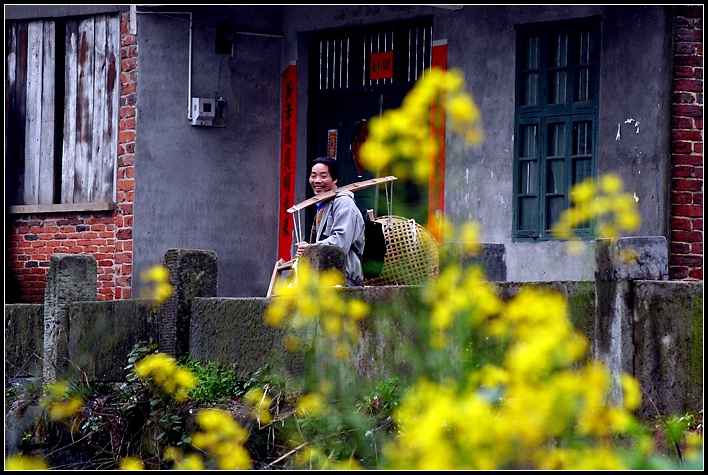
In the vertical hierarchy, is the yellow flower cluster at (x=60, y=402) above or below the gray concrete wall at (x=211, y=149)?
below

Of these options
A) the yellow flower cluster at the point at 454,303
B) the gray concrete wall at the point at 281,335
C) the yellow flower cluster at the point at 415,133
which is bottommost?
the gray concrete wall at the point at 281,335

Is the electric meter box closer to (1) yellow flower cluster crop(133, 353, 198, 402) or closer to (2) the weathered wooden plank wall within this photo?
(2) the weathered wooden plank wall

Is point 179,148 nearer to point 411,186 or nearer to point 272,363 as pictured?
point 411,186

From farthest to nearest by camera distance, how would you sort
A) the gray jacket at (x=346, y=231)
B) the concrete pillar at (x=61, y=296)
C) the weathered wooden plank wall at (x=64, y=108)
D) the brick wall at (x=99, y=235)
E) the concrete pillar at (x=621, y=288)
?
1. the weathered wooden plank wall at (x=64, y=108)
2. the brick wall at (x=99, y=235)
3. the concrete pillar at (x=61, y=296)
4. the gray jacket at (x=346, y=231)
5. the concrete pillar at (x=621, y=288)

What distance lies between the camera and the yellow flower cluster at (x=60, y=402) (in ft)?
27.8

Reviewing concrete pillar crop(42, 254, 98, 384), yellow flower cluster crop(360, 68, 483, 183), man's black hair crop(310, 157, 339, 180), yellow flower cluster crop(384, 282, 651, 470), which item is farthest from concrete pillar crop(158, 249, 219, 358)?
yellow flower cluster crop(384, 282, 651, 470)

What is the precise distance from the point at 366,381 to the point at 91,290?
11.7 ft

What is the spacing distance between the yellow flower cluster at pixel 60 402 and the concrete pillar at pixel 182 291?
0.80 meters

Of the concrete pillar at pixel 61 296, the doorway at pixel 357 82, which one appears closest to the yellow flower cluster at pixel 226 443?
the concrete pillar at pixel 61 296

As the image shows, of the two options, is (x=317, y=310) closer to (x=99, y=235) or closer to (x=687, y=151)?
(x=687, y=151)

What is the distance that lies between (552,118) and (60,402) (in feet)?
14.8

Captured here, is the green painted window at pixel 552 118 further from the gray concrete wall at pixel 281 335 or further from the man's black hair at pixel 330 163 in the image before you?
the gray concrete wall at pixel 281 335

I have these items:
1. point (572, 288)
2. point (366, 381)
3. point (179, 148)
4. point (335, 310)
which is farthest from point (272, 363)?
point (179, 148)

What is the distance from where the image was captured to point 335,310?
6.07m
